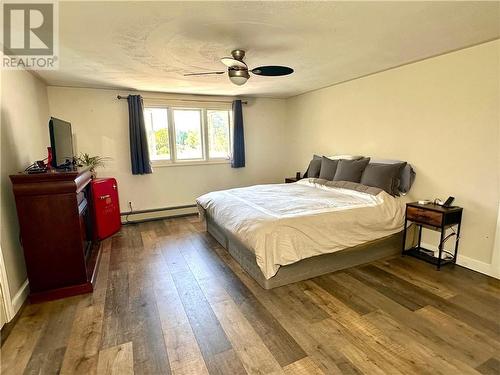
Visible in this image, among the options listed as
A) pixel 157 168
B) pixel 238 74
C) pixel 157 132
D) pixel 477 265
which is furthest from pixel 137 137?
pixel 477 265

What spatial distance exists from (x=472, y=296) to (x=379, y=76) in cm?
280

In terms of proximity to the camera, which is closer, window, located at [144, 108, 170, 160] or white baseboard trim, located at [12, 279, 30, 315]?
white baseboard trim, located at [12, 279, 30, 315]

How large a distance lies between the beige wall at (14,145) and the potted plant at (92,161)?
2.91 ft

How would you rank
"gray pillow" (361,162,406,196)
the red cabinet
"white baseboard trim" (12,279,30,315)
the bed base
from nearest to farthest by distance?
"white baseboard trim" (12,279,30,315)
the bed base
"gray pillow" (361,162,406,196)
the red cabinet

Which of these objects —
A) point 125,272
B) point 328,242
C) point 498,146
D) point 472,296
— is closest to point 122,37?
point 125,272

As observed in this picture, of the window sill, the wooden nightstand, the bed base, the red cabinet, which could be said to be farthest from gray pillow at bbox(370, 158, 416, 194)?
the red cabinet

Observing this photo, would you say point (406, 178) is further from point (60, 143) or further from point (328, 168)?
point (60, 143)

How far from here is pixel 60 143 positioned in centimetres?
263

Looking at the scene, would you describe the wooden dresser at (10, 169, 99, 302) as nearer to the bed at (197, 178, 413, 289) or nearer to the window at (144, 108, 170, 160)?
the bed at (197, 178, 413, 289)

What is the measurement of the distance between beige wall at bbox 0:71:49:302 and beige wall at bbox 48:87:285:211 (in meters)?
0.93

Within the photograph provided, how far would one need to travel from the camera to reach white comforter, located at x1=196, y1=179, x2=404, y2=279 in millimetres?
2422

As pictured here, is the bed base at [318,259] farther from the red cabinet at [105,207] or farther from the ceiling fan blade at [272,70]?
the red cabinet at [105,207]

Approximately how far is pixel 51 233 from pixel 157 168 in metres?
2.65

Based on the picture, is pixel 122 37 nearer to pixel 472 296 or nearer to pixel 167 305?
pixel 167 305
